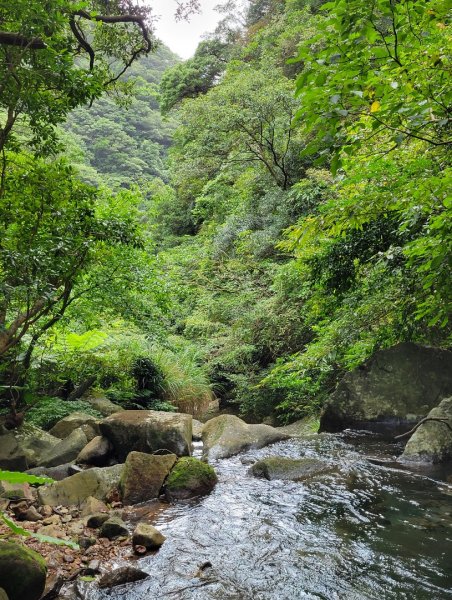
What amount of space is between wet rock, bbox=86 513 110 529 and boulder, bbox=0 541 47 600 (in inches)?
54.3

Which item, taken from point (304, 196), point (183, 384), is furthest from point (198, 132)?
point (183, 384)

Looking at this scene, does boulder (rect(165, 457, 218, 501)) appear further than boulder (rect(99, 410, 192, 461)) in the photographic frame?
No

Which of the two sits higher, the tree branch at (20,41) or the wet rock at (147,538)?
the tree branch at (20,41)

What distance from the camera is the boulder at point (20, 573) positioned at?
10.4 ft

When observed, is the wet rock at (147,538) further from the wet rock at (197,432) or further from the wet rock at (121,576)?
the wet rock at (197,432)

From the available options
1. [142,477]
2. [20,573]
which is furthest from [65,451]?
[20,573]

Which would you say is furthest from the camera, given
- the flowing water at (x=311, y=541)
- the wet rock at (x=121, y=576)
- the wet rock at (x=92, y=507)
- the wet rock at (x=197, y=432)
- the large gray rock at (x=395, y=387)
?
the wet rock at (x=197, y=432)

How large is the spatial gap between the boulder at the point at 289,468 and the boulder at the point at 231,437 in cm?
117

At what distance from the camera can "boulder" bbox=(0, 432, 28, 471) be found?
5.91m

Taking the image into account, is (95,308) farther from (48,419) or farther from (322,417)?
(322,417)

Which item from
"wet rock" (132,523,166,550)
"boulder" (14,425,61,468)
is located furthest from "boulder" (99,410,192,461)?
"wet rock" (132,523,166,550)

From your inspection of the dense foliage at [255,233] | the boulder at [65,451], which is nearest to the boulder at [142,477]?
the boulder at [65,451]

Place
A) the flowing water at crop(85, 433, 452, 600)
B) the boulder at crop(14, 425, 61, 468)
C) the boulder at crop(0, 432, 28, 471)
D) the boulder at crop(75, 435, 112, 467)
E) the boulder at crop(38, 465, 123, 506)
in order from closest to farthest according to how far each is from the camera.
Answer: the flowing water at crop(85, 433, 452, 600)
the boulder at crop(38, 465, 123, 506)
the boulder at crop(0, 432, 28, 471)
the boulder at crop(14, 425, 61, 468)
the boulder at crop(75, 435, 112, 467)

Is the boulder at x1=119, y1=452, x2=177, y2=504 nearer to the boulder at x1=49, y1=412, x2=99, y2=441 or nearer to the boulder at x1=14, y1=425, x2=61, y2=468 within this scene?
the boulder at x1=14, y1=425, x2=61, y2=468
